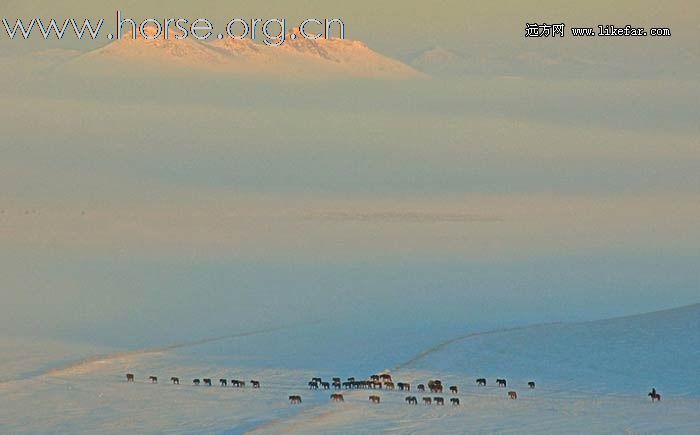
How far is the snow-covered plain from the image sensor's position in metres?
45.9

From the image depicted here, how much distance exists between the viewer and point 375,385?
5072cm

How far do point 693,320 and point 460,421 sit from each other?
13.8 metres

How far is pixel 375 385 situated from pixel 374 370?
3627 millimetres

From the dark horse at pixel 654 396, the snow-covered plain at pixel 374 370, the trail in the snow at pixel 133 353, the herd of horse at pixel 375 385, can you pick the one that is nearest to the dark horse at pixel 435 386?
the herd of horse at pixel 375 385

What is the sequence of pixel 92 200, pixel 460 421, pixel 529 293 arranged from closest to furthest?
pixel 460 421
pixel 529 293
pixel 92 200

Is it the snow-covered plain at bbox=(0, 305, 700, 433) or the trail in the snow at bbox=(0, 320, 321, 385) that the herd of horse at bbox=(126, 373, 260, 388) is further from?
the trail in the snow at bbox=(0, 320, 321, 385)

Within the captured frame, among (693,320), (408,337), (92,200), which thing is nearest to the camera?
(693,320)

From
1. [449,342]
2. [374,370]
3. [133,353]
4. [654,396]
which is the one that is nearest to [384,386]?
[374,370]

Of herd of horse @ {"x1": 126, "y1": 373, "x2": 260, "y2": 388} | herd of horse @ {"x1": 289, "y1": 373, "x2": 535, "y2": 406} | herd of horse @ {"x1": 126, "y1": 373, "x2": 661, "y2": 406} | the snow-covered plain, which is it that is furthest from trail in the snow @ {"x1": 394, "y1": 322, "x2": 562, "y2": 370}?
herd of horse @ {"x1": 126, "y1": 373, "x2": 260, "y2": 388}

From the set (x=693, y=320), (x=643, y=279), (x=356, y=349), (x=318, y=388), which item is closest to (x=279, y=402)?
(x=318, y=388)

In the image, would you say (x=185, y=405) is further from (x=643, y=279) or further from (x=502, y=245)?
(x=502, y=245)

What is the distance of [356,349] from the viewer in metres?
58.4

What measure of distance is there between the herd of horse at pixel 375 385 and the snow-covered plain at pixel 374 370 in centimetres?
29

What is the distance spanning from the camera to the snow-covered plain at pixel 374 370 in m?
45.9
